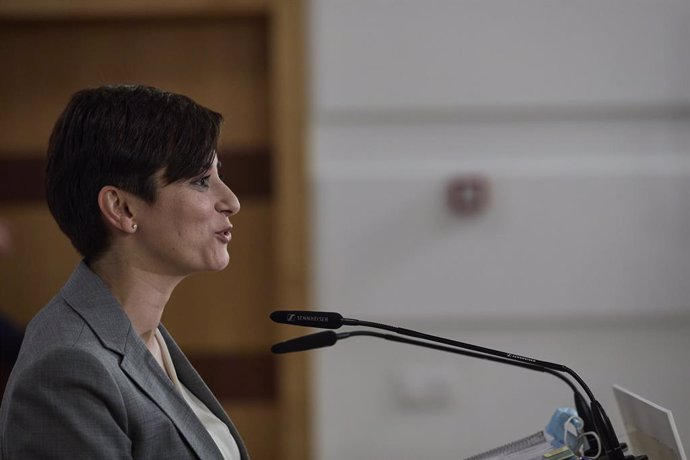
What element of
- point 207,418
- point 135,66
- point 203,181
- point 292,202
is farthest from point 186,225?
point 135,66

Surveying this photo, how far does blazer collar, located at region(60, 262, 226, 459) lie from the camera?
1346mm

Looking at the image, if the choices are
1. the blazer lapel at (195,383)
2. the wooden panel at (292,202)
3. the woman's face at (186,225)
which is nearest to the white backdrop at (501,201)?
the wooden panel at (292,202)

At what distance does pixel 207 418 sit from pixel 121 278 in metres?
0.28

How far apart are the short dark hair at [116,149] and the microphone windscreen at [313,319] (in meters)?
0.27

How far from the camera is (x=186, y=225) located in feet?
4.87

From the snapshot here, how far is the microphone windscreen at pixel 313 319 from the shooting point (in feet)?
4.50

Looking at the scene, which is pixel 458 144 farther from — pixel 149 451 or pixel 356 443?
pixel 149 451

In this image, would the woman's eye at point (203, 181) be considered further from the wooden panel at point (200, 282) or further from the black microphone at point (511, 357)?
the wooden panel at point (200, 282)

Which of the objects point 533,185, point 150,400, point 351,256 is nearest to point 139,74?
point 351,256

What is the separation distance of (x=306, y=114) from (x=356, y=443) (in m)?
1.31

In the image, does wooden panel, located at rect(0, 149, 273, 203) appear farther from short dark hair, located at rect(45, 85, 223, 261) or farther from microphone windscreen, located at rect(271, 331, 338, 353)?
microphone windscreen, located at rect(271, 331, 338, 353)

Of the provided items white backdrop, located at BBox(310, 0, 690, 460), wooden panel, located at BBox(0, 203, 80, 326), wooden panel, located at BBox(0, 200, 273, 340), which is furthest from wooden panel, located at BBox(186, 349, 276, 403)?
wooden panel, located at BBox(0, 203, 80, 326)

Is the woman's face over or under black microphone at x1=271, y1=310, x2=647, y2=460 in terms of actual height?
over

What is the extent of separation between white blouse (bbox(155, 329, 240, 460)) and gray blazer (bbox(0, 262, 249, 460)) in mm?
123
